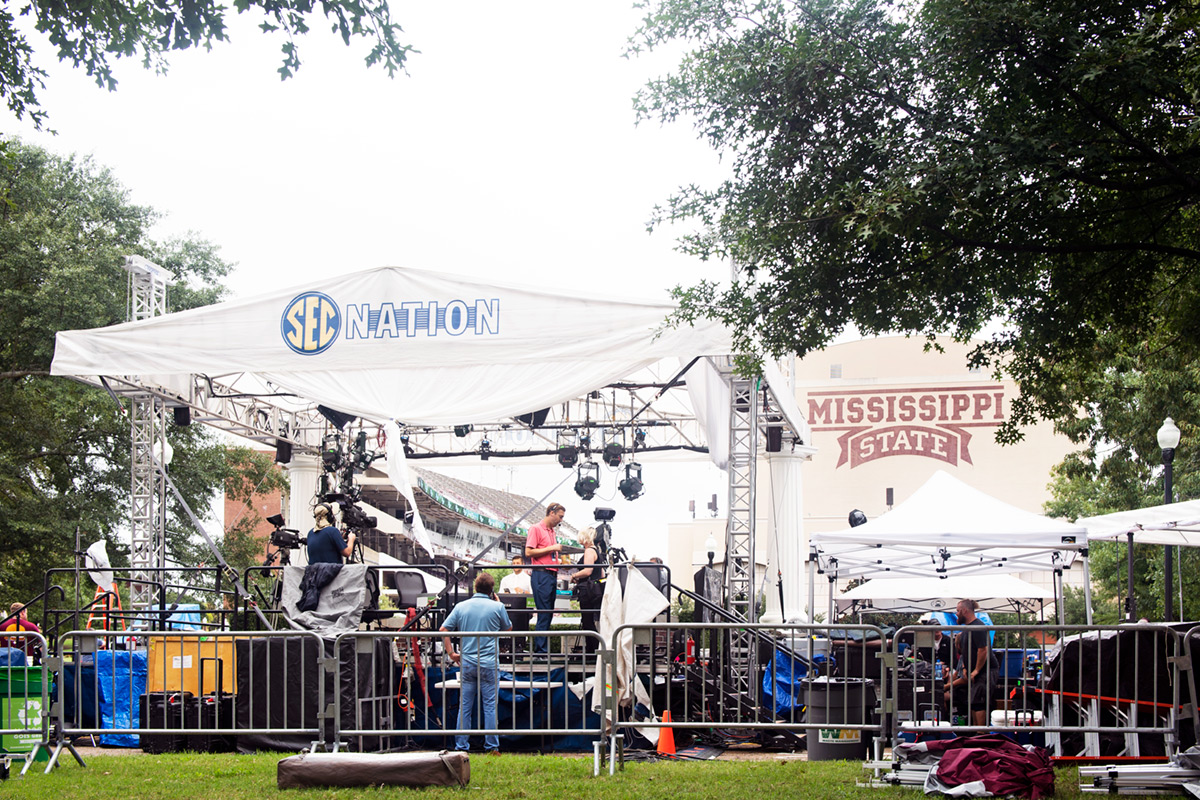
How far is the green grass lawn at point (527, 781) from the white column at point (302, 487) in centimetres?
1355

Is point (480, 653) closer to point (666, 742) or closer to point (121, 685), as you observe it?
point (666, 742)

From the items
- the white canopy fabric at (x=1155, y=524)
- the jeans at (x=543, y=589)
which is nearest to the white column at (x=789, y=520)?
the white canopy fabric at (x=1155, y=524)

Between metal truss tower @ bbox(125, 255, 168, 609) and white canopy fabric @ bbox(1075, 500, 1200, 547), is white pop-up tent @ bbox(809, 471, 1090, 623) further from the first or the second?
metal truss tower @ bbox(125, 255, 168, 609)

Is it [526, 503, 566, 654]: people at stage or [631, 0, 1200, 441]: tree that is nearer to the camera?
[631, 0, 1200, 441]: tree

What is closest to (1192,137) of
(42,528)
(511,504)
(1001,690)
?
(1001,690)

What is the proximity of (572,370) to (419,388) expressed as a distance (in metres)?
1.85

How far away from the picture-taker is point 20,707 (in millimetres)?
9852

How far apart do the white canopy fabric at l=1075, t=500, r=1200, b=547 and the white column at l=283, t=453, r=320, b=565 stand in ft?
49.2

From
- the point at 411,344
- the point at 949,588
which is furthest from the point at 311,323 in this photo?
the point at 949,588

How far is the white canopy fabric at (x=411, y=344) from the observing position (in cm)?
A: 1219

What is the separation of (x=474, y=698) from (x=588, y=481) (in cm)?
1231

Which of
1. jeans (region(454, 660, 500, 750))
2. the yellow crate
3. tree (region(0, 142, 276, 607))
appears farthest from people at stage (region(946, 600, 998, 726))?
tree (region(0, 142, 276, 607))

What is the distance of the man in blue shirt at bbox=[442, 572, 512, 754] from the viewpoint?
9711mm

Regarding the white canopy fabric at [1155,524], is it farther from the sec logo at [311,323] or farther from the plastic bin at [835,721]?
the sec logo at [311,323]
